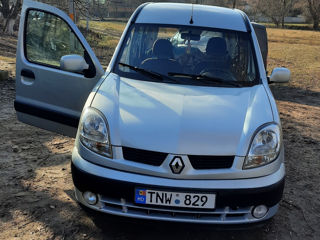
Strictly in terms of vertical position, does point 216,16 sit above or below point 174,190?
above

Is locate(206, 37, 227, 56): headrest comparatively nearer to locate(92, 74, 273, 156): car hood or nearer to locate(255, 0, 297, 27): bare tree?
locate(92, 74, 273, 156): car hood

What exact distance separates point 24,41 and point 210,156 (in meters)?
2.46

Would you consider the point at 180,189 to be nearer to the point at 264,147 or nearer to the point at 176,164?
the point at 176,164

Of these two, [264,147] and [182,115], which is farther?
[182,115]

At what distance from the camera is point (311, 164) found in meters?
4.59

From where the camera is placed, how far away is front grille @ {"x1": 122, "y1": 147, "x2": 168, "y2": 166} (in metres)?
2.51

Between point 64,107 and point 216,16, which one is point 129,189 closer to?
point 64,107

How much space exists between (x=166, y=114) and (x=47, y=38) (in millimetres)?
1976

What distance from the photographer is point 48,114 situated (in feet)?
12.0

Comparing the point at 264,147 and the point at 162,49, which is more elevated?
the point at 162,49

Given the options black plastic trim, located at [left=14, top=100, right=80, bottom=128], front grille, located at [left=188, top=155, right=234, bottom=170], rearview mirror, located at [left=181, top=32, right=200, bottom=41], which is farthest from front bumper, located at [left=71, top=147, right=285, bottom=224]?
rearview mirror, located at [left=181, top=32, right=200, bottom=41]

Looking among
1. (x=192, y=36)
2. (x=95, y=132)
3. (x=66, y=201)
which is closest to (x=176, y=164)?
(x=95, y=132)

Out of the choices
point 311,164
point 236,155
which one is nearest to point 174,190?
point 236,155

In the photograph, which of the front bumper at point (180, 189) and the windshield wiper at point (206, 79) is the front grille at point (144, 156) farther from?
the windshield wiper at point (206, 79)
